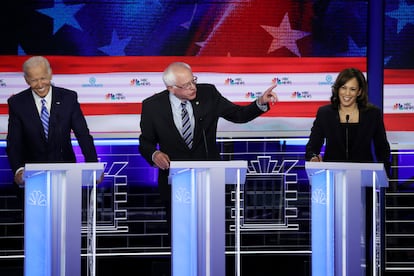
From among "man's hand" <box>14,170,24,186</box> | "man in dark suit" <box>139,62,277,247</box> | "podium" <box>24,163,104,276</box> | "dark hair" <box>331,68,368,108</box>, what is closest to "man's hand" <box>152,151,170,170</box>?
"man in dark suit" <box>139,62,277,247</box>

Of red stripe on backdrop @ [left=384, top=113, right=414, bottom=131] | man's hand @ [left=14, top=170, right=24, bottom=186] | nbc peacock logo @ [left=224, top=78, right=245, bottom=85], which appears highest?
nbc peacock logo @ [left=224, top=78, right=245, bottom=85]

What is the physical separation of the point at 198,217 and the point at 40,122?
1474 mm

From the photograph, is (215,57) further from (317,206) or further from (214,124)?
(317,206)

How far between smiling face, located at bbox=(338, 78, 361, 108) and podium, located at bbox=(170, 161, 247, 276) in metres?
1.08

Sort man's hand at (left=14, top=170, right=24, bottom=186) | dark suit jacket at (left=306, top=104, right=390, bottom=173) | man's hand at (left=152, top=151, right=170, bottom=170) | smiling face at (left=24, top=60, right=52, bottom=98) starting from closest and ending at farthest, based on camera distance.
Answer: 1. man's hand at (left=14, top=170, right=24, bottom=186)
2. man's hand at (left=152, top=151, right=170, bottom=170)
3. dark suit jacket at (left=306, top=104, right=390, bottom=173)
4. smiling face at (left=24, top=60, right=52, bottom=98)

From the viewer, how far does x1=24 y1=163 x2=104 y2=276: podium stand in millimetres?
4480

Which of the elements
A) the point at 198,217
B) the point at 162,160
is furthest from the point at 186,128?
the point at 198,217

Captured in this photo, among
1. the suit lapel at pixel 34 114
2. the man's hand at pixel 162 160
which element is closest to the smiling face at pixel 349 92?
the man's hand at pixel 162 160

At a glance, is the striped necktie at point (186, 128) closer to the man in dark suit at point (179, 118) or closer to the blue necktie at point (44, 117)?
the man in dark suit at point (179, 118)

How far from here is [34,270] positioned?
4496 mm

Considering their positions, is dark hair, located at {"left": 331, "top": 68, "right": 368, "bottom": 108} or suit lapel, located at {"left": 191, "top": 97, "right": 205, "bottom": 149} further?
suit lapel, located at {"left": 191, "top": 97, "right": 205, "bottom": 149}

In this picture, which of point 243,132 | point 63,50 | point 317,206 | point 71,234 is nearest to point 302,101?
point 243,132

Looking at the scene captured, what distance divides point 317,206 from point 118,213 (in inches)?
124

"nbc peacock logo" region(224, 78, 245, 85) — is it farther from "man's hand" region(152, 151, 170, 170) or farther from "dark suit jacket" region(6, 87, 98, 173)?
"man's hand" region(152, 151, 170, 170)
